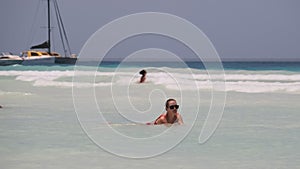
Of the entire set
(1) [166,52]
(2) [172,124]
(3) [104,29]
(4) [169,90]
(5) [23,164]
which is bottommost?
(4) [169,90]

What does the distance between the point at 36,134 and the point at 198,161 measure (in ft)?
9.43

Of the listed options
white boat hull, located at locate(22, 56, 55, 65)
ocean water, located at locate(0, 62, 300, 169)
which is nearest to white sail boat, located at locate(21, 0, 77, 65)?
white boat hull, located at locate(22, 56, 55, 65)

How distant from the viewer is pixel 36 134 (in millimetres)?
8430

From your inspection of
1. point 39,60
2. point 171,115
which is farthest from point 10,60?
point 171,115

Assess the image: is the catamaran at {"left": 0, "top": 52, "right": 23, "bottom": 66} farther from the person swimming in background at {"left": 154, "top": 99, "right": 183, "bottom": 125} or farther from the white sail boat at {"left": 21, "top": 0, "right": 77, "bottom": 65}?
the person swimming in background at {"left": 154, "top": 99, "right": 183, "bottom": 125}

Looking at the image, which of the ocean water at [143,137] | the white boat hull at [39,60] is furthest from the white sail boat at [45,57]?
the ocean water at [143,137]

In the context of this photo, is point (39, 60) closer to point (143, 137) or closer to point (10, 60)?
point (10, 60)

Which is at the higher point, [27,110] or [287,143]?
[287,143]

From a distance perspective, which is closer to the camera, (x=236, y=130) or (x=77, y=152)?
(x=77, y=152)

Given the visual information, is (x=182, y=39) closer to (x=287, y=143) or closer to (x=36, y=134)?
(x=287, y=143)

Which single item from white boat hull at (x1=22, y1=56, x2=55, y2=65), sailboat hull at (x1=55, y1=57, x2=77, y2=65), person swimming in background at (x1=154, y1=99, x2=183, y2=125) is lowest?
sailboat hull at (x1=55, y1=57, x2=77, y2=65)

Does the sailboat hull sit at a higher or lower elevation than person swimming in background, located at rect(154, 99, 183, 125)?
lower

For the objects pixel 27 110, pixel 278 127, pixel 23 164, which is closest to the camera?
pixel 23 164

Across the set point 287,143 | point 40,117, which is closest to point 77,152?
point 287,143
